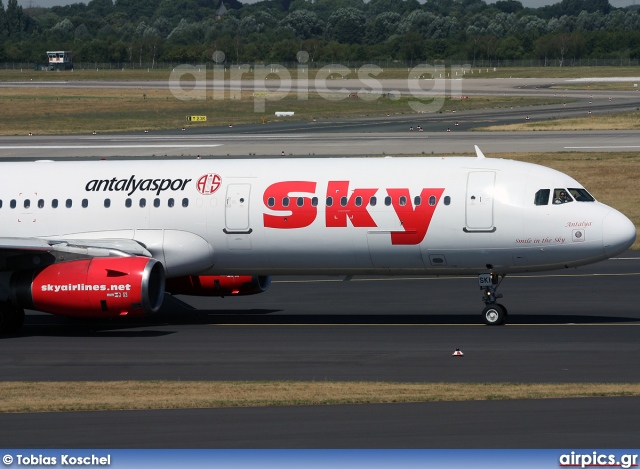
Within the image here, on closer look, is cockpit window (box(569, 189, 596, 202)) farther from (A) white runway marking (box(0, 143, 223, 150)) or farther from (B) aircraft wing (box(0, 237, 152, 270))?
(A) white runway marking (box(0, 143, 223, 150))

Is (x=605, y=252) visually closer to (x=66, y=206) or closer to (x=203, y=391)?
(x=203, y=391)


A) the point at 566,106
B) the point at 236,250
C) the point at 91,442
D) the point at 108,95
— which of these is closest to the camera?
the point at 91,442

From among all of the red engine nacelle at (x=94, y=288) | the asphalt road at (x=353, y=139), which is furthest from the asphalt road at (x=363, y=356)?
the asphalt road at (x=353, y=139)

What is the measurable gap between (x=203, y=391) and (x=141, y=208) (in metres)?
10.1

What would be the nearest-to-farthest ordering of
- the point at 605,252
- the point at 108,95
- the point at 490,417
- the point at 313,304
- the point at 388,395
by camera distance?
the point at 490,417 → the point at 388,395 → the point at 605,252 → the point at 313,304 → the point at 108,95

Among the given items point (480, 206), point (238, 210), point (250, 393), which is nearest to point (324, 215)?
point (238, 210)

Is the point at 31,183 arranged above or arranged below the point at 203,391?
above

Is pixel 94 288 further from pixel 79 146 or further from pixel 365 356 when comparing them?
pixel 79 146

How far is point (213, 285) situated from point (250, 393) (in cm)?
1112

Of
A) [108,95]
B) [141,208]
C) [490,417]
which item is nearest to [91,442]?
[490,417]

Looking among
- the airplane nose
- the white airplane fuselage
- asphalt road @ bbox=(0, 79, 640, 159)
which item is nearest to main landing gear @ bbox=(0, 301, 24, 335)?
the white airplane fuselage

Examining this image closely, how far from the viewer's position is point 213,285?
33.3 metres

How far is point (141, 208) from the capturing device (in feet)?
104

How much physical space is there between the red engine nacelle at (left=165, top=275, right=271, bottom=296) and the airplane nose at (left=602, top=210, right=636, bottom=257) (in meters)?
10.3
